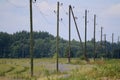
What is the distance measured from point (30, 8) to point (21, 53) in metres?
122

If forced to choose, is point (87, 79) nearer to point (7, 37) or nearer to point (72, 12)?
point (72, 12)

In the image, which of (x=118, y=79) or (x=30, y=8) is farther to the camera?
(x=30, y=8)

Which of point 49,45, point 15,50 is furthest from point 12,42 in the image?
point 49,45

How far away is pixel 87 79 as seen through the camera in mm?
21109

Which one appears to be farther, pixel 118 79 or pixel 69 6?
pixel 69 6

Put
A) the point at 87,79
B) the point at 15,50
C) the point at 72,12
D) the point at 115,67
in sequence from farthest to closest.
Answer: the point at 15,50, the point at 72,12, the point at 115,67, the point at 87,79

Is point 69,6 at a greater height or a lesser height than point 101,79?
greater

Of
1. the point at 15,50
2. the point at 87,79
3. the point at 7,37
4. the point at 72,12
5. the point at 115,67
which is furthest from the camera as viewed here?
the point at 7,37

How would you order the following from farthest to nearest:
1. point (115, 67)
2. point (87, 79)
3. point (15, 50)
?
point (15, 50), point (115, 67), point (87, 79)

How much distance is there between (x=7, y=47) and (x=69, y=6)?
101 meters

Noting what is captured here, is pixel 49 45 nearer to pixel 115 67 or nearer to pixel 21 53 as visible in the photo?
pixel 21 53

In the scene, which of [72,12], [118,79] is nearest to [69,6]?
[72,12]

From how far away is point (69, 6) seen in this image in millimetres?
57156

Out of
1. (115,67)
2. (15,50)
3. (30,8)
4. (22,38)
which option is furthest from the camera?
(22,38)
